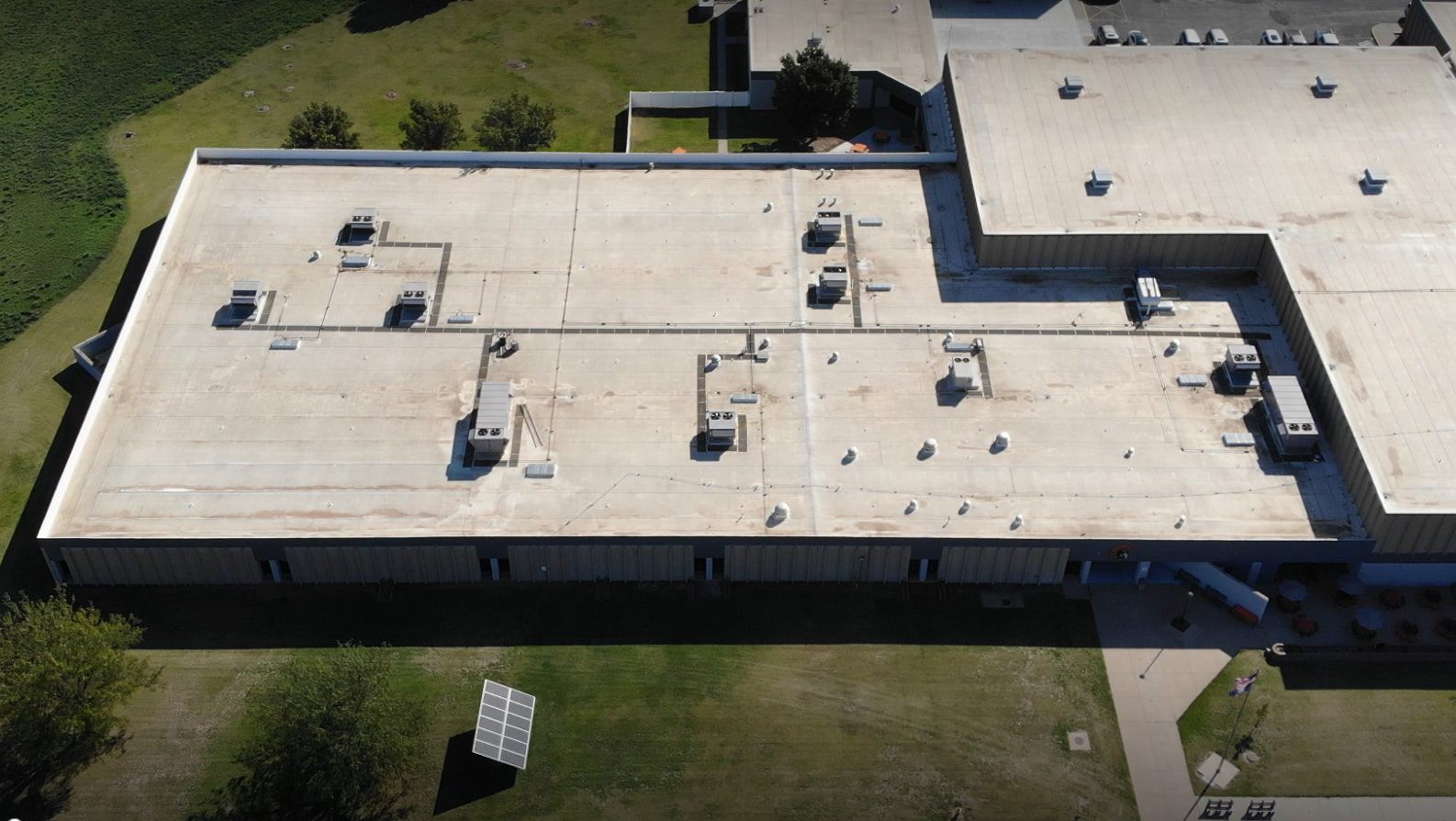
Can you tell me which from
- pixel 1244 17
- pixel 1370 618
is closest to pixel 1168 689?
pixel 1370 618

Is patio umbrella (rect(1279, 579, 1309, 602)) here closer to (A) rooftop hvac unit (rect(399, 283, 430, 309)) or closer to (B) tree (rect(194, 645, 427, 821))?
(B) tree (rect(194, 645, 427, 821))

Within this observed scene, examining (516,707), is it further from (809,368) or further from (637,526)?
(809,368)

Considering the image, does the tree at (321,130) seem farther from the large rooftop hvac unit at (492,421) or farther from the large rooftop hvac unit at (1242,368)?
the large rooftop hvac unit at (1242,368)

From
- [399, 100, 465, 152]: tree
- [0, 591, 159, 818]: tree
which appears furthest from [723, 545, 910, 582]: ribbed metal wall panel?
[399, 100, 465, 152]: tree

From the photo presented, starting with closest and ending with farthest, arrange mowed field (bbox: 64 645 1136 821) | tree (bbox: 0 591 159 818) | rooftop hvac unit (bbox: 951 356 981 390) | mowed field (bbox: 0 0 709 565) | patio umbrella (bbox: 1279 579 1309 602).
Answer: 1. tree (bbox: 0 591 159 818)
2. mowed field (bbox: 64 645 1136 821)
3. patio umbrella (bbox: 1279 579 1309 602)
4. rooftop hvac unit (bbox: 951 356 981 390)
5. mowed field (bbox: 0 0 709 565)

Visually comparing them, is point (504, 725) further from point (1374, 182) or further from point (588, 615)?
point (1374, 182)

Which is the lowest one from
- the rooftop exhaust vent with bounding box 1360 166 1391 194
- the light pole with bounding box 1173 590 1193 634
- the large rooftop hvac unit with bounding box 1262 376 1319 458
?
the light pole with bounding box 1173 590 1193 634

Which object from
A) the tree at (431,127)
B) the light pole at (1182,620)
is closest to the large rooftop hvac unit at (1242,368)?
the light pole at (1182,620)
